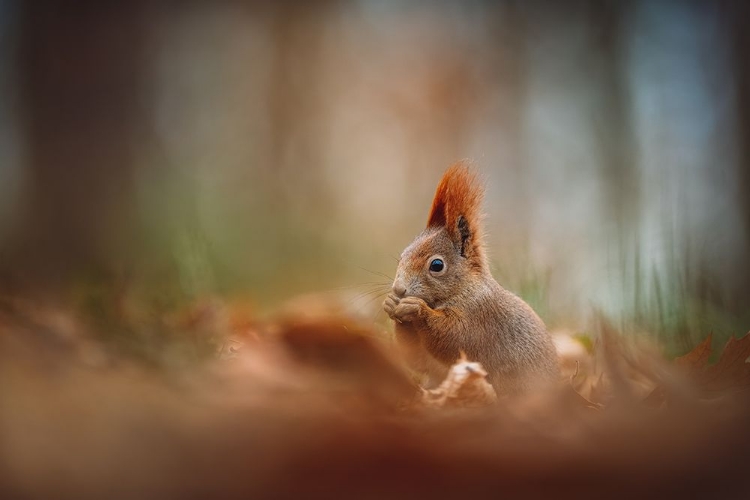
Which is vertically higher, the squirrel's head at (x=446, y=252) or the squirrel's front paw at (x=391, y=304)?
the squirrel's head at (x=446, y=252)

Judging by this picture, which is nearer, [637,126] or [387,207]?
[637,126]

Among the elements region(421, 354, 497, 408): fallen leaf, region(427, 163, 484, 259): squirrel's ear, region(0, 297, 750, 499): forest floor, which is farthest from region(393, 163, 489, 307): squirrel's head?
region(0, 297, 750, 499): forest floor

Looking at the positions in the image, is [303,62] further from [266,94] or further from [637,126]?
[637,126]

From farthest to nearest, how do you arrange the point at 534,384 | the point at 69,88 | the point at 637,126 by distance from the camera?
1. the point at 637,126
2. the point at 69,88
3. the point at 534,384

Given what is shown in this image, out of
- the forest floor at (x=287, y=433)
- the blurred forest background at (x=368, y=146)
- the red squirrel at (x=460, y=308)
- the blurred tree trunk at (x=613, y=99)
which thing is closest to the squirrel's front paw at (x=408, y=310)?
the red squirrel at (x=460, y=308)

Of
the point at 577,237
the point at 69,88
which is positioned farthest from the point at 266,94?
the point at 69,88

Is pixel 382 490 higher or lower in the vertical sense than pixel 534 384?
lower

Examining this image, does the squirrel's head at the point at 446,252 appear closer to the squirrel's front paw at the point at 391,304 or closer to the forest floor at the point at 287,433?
the squirrel's front paw at the point at 391,304

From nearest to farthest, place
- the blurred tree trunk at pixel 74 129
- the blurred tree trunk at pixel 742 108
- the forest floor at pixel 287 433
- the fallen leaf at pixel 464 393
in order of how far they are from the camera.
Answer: the forest floor at pixel 287 433 → the fallen leaf at pixel 464 393 → the blurred tree trunk at pixel 74 129 → the blurred tree trunk at pixel 742 108
